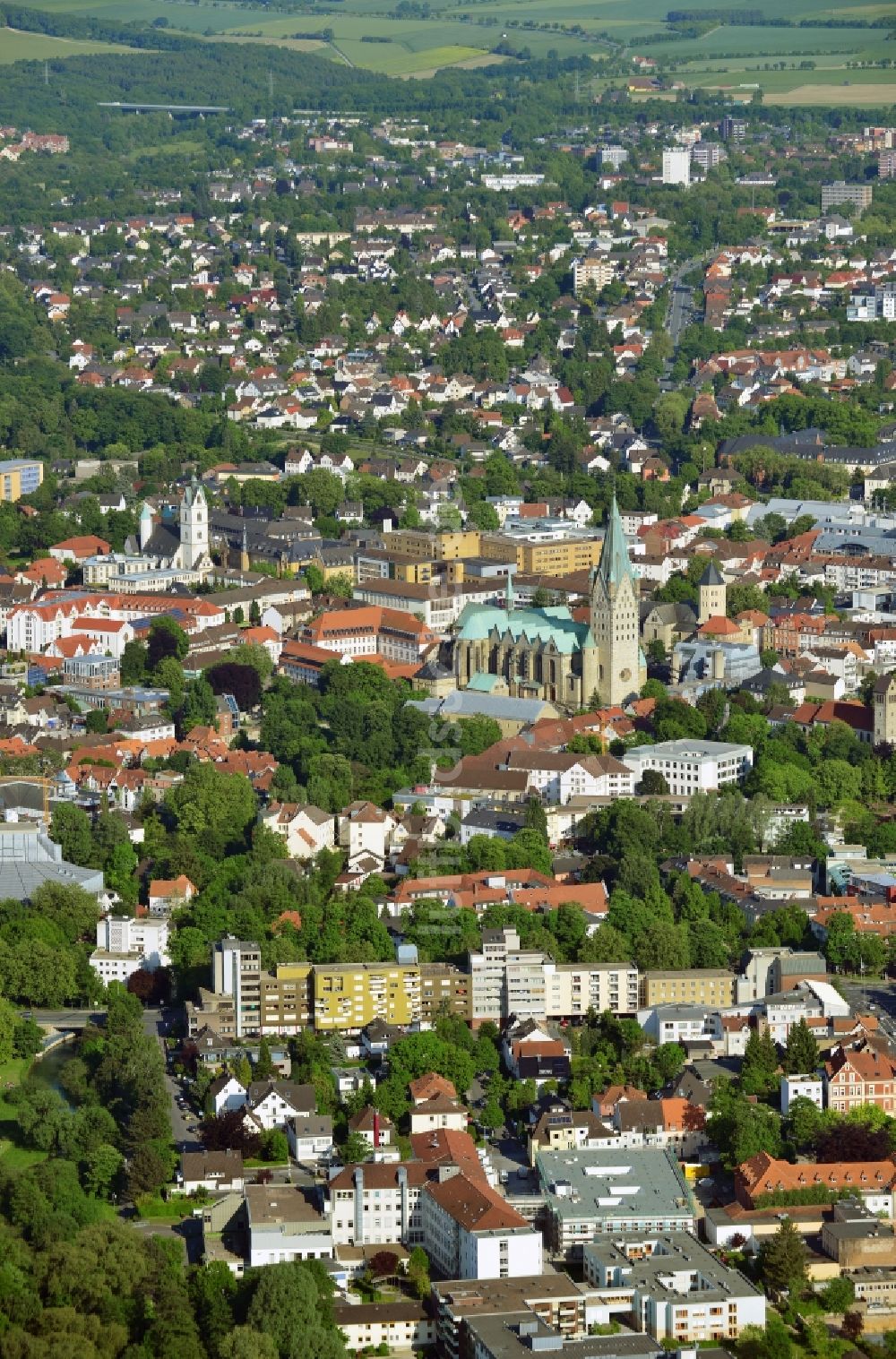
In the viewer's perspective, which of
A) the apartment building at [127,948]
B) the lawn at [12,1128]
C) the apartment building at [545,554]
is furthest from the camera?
the apartment building at [545,554]

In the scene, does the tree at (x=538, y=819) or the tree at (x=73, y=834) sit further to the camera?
the tree at (x=538, y=819)

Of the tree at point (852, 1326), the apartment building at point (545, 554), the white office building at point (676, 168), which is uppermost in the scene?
the tree at point (852, 1326)

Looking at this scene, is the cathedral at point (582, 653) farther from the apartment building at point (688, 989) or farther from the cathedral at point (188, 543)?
the apartment building at point (688, 989)

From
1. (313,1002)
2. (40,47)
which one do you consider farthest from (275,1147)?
(40,47)

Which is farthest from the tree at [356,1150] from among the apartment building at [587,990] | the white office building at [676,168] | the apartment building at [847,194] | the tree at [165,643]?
the white office building at [676,168]

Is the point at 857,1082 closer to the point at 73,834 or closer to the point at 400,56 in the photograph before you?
the point at 73,834

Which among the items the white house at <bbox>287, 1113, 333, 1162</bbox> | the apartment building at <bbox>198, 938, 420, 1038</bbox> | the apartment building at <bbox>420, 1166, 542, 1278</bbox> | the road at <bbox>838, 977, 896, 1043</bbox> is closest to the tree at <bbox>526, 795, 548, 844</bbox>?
the road at <bbox>838, 977, 896, 1043</bbox>

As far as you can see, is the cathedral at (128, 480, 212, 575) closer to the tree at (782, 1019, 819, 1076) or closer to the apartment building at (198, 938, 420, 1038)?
the apartment building at (198, 938, 420, 1038)

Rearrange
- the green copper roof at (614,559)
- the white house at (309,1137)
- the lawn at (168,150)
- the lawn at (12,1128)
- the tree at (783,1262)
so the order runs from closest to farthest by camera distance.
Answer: the tree at (783,1262) < the white house at (309,1137) < the lawn at (12,1128) < the green copper roof at (614,559) < the lawn at (168,150)
